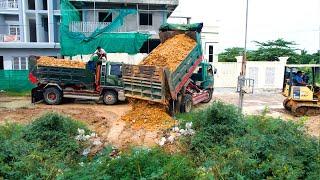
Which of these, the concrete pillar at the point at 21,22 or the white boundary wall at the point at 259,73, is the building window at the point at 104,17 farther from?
the white boundary wall at the point at 259,73

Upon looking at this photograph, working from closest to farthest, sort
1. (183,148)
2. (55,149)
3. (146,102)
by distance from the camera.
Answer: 1. (55,149)
2. (183,148)
3. (146,102)

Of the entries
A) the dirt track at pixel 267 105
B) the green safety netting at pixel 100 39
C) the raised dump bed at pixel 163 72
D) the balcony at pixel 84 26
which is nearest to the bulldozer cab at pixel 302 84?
the dirt track at pixel 267 105

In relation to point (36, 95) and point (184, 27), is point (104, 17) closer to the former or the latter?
point (36, 95)

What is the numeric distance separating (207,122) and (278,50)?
25282 mm

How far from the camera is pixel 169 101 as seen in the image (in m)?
10.2

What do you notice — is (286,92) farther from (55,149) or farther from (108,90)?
(55,149)

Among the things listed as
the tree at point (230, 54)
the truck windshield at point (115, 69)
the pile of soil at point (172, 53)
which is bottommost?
the truck windshield at point (115, 69)

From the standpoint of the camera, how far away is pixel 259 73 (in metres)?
21.1

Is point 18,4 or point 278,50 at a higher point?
point 18,4

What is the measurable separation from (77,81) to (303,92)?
29.6ft

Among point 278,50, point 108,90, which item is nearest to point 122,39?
point 108,90

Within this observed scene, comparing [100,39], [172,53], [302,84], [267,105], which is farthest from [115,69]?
[302,84]

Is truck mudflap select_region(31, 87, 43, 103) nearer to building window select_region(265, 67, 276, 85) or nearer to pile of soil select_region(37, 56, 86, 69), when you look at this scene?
pile of soil select_region(37, 56, 86, 69)

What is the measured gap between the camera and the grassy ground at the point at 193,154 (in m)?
5.71
